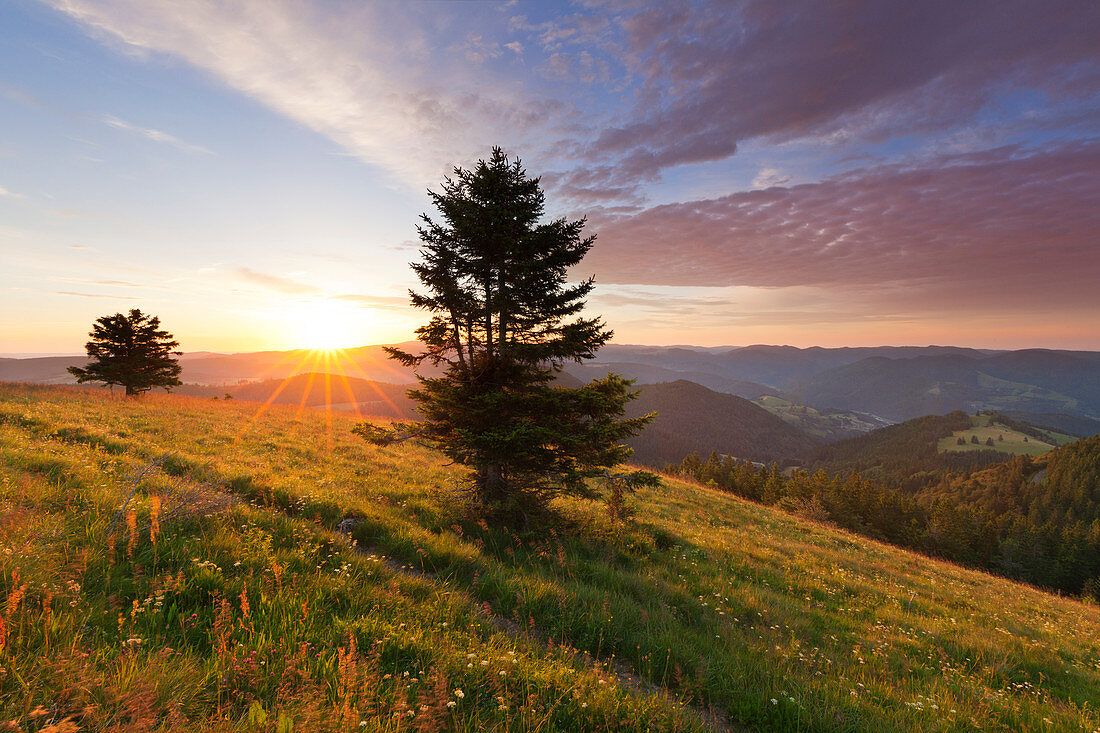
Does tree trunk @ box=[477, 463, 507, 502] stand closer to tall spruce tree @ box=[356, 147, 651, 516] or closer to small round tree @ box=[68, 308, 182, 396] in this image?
tall spruce tree @ box=[356, 147, 651, 516]

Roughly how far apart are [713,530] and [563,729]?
1421cm

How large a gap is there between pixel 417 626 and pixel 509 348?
6313 mm

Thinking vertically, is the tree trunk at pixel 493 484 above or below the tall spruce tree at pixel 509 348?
below

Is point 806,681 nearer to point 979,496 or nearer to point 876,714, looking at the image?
point 876,714

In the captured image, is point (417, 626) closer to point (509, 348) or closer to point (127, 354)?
point (509, 348)

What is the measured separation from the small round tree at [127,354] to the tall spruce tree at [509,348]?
90.1 feet

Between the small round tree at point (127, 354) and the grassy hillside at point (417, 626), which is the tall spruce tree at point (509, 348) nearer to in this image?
the grassy hillside at point (417, 626)

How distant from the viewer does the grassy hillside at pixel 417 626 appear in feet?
10.4

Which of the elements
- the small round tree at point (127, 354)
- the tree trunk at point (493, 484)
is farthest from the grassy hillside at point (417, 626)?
the small round tree at point (127, 354)

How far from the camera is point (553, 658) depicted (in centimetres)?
460

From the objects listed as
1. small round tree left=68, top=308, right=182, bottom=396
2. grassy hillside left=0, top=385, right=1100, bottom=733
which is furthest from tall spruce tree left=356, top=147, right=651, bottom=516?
small round tree left=68, top=308, right=182, bottom=396

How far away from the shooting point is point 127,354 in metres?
26.2

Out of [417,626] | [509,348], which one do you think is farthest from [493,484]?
[417,626]

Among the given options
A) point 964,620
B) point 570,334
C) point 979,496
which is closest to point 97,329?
point 570,334
